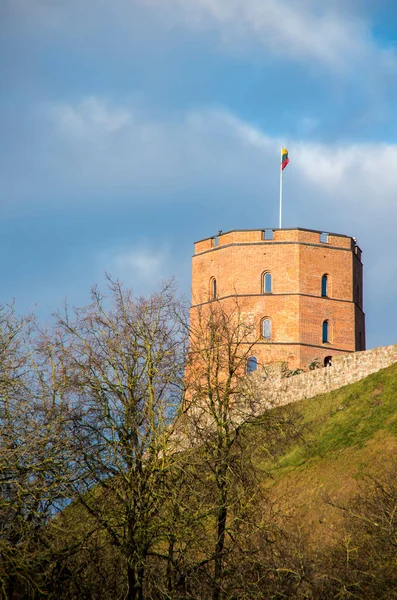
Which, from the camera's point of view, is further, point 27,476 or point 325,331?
point 325,331

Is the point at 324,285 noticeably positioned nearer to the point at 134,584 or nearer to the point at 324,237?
the point at 324,237

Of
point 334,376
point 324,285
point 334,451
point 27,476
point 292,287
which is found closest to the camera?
point 27,476

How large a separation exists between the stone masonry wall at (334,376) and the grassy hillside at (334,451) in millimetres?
650

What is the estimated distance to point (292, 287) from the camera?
5234cm

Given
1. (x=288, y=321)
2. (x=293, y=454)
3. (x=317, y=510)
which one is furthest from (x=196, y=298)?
(x=317, y=510)

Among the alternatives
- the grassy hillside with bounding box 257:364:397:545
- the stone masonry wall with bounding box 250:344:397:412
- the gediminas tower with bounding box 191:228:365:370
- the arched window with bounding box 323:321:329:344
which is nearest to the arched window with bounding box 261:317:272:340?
the gediminas tower with bounding box 191:228:365:370

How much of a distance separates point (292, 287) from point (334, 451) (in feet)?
64.3

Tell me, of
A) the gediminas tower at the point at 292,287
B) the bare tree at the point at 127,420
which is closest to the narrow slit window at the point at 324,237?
the gediminas tower at the point at 292,287

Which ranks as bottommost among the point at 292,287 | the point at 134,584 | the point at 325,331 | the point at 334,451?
the point at 134,584

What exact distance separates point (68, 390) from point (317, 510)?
13.6m

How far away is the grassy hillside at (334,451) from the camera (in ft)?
97.1

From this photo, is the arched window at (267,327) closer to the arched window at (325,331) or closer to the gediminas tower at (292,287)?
the gediminas tower at (292,287)

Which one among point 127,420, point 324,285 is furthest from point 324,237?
point 127,420

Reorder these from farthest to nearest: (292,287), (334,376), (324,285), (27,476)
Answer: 1. (324,285)
2. (292,287)
3. (334,376)
4. (27,476)
